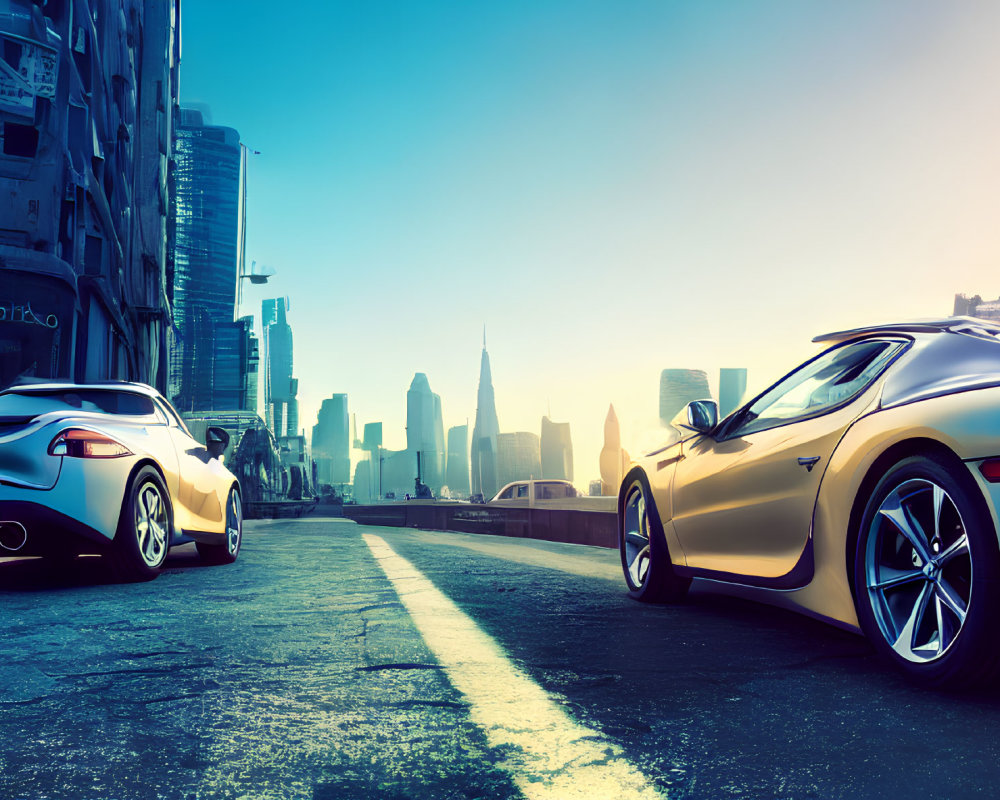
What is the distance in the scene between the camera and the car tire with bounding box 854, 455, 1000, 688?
270cm

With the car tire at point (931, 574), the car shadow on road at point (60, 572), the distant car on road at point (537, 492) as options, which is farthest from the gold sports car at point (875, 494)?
the distant car on road at point (537, 492)

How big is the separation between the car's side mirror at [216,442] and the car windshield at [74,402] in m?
0.78

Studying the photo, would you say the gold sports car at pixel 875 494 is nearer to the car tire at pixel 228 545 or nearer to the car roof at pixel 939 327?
the car roof at pixel 939 327

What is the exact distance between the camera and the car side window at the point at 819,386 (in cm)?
373

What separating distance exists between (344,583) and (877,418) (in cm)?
410

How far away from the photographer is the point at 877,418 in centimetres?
328

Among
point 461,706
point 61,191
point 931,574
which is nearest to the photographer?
point 461,706

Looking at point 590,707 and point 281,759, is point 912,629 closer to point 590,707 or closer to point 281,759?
point 590,707

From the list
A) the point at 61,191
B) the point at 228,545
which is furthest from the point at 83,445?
the point at 61,191

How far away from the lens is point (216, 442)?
8.17 metres

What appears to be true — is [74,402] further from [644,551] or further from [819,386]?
[819,386]

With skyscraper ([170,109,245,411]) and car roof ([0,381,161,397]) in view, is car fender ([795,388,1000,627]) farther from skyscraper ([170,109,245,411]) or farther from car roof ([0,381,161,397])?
skyscraper ([170,109,245,411])

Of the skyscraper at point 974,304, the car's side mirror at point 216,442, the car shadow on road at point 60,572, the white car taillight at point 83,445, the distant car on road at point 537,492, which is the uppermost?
the skyscraper at point 974,304

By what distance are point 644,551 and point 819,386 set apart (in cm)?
163
